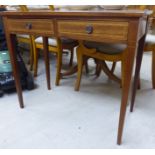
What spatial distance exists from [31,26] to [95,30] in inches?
17.1

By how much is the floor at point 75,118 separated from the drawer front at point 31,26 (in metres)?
0.61

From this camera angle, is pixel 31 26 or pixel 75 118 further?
pixel 75 118

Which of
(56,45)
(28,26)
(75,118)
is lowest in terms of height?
(75,118)

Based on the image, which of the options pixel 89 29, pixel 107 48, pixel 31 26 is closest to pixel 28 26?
pixel 31 26

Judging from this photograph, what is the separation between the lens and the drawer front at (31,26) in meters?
1.16

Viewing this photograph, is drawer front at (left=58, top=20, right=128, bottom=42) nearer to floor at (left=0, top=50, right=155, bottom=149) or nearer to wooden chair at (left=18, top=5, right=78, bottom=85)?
floor at (left=0, top=50, right=155, bottom=149)

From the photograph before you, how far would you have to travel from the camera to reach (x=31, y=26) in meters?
1.22

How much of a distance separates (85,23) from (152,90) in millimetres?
1111

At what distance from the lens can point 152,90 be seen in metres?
1.84

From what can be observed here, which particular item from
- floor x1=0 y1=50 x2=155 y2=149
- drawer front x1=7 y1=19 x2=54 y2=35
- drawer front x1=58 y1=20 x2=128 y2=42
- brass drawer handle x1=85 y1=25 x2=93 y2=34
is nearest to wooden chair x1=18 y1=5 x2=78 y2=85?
floor x1=0 y1=50 x2=155 y2=149

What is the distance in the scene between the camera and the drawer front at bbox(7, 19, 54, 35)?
1.16m

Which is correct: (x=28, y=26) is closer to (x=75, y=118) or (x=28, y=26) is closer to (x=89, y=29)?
A: (x=89, y=29)

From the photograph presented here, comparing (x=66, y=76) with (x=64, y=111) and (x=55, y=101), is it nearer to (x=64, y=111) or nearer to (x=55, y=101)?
(x=55, y=101)
